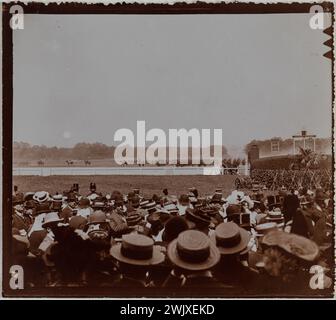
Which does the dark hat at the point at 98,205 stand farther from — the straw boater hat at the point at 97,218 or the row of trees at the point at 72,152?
the row of trees at the point at 72,152

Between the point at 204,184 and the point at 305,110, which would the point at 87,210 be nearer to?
the point at 204,184

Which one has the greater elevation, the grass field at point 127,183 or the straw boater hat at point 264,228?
the grass field at point 127,183

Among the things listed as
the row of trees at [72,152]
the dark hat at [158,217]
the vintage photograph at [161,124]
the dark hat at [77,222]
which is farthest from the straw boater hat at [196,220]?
the dark hat at [77,222]

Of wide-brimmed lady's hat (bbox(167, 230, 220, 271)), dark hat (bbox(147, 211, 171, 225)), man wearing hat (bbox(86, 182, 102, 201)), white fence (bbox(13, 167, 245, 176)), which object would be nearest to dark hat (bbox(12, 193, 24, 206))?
white fence (bbox(13, 167, 245, 176))

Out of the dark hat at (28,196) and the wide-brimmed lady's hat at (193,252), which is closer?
the wide-brimmed lady's hat at (193,252)

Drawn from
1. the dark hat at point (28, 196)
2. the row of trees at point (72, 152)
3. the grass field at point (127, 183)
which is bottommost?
the dark hat at point (28, 196)

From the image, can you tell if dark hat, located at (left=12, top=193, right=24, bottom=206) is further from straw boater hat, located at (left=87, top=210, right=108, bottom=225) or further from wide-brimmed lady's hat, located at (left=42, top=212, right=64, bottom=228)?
straw boater hat, located at (left=87, top=210, right=108, bottom=225)

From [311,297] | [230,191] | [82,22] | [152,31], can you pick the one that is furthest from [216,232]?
[82,22]
